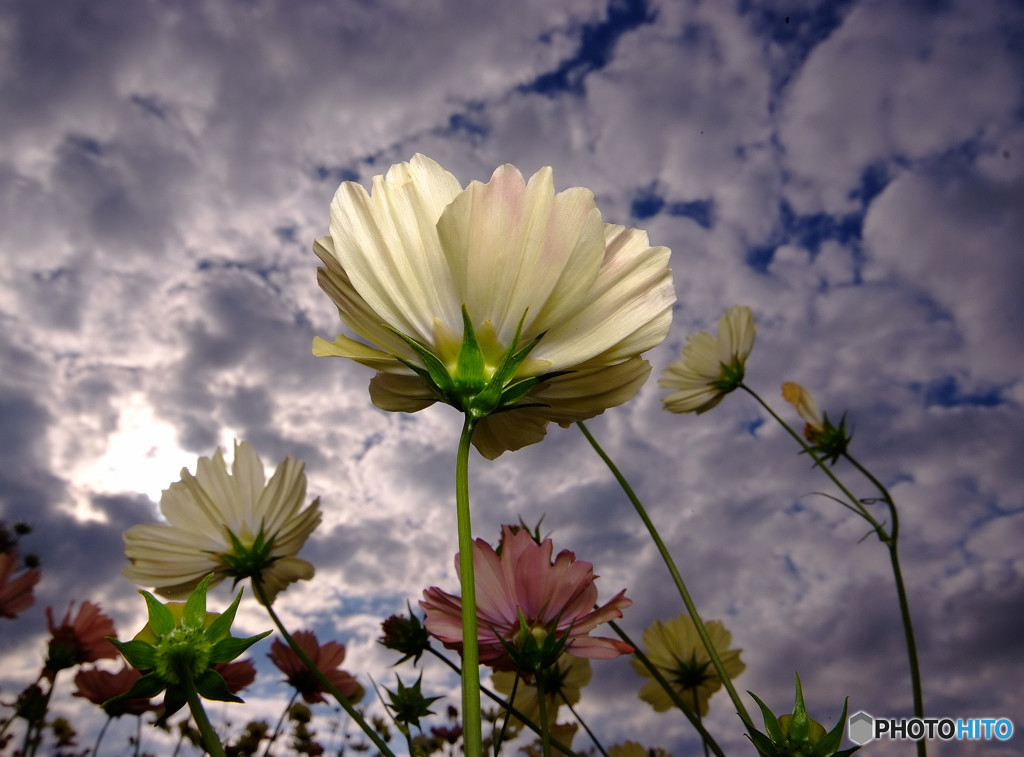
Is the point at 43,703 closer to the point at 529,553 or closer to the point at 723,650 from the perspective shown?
the point at 529,553

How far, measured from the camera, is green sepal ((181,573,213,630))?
527mm

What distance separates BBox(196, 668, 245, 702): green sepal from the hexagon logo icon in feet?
2.86

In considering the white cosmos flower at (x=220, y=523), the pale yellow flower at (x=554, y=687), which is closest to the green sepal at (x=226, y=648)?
the white cosmos flower at (x=220, y=523)

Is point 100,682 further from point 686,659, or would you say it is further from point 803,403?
point 803,403

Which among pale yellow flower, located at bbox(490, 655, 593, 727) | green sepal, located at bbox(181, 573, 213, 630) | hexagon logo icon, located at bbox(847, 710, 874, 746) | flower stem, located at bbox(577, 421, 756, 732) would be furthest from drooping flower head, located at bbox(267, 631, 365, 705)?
green sepal, located at bbox(181, 573, 213, 630)

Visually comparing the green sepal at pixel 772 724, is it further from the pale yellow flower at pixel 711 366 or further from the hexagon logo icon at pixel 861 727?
the pale yellow flower at pixel 711 366

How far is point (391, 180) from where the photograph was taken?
59cm

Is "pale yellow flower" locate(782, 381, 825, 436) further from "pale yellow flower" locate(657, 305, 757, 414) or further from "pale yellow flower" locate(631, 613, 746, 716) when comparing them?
"pale yellow flower" locate(631, 613, 746, 716)

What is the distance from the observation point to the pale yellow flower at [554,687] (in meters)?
1.31

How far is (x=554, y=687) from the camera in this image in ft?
4.26

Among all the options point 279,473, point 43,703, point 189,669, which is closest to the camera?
point 189,669

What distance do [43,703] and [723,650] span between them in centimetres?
155

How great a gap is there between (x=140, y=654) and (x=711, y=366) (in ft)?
6.74

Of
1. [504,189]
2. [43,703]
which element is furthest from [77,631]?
[504,189]
